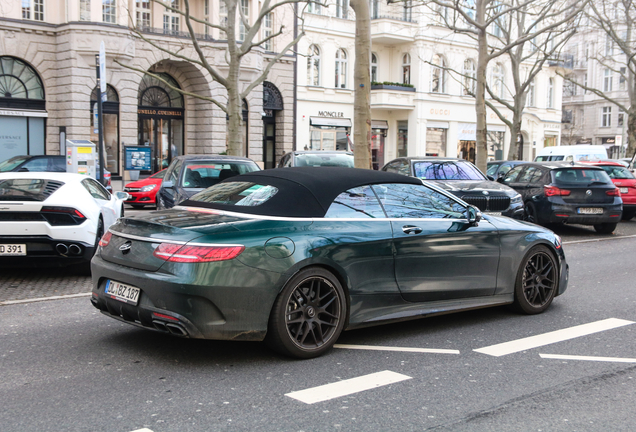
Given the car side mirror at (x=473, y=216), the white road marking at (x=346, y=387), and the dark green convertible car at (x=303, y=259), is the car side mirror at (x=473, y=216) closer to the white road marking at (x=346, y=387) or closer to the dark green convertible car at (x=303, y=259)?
the dark green convertible car at (x=303, y=259)

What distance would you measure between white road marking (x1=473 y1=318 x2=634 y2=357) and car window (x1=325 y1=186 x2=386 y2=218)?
4.60 ft

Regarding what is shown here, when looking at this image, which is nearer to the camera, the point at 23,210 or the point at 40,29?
the point at 23,210

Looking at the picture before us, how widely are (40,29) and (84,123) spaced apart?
13.3 ft

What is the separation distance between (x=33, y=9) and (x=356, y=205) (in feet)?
88.5

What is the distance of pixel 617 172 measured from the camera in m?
18.8

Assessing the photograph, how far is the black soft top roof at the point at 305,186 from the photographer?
18.0 feet

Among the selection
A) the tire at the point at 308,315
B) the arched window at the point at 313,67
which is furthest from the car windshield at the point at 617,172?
the arched window at the point at 313,67

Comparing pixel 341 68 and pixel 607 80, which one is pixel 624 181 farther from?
pixel 607 80

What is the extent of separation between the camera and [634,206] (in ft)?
60.9

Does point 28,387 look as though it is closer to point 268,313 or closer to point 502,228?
point 268,313

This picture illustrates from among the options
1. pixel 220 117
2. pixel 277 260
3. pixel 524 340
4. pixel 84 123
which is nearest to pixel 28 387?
pixel 277 260

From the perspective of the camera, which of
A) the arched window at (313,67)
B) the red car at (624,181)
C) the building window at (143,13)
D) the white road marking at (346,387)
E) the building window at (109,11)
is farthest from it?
Result: the arched window at (313,67)

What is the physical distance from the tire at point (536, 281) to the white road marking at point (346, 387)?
2.38 m

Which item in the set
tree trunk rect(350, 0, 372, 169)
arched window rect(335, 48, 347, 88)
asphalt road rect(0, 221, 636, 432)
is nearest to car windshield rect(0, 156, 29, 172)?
tree trunk rect(350, 0, 372, 169)
